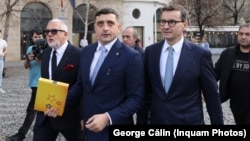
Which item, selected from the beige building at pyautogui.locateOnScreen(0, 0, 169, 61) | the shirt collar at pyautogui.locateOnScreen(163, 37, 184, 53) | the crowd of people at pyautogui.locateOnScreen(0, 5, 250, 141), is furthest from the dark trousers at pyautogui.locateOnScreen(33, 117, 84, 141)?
the beige building at pyautogui.locateOnScreen(0, 0, 169, 61)

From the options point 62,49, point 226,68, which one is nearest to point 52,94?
point 62,49

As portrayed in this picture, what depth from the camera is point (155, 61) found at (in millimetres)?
3938

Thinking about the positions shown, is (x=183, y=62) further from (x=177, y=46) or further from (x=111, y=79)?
(x=111, y=79)

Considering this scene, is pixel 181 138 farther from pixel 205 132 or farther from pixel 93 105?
pixel 93 105

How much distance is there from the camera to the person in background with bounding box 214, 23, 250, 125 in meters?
2.62

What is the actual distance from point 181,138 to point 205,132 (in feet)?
0.62

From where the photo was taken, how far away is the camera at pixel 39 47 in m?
6.45

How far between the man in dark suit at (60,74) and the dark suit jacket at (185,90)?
4.42ft

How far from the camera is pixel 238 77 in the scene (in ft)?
18.5

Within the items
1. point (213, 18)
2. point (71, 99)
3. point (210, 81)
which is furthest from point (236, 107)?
point (213, 18)

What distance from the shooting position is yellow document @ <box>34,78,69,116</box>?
4.33m

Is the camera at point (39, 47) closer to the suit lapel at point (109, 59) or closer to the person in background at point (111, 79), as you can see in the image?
the person in background at point (111, 79)

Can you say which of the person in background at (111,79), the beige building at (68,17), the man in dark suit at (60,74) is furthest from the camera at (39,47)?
the beige building at (68,17)

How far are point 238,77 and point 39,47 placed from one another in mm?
2921
